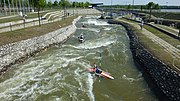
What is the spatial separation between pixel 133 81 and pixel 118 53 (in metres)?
12.3

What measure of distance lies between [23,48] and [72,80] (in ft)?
42.0

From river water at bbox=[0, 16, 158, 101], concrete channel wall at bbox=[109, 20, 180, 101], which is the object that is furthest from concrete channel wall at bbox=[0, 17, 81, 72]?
concrete channel wall at bbox=[109, 20, 180, 101]

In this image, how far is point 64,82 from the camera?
22703 millimetres

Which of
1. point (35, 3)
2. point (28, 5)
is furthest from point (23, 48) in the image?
point (28, 5)

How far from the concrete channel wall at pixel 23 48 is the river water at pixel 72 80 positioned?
1.41 m

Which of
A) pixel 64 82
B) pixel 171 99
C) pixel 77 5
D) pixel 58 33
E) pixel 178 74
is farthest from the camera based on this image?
pixel 77 5

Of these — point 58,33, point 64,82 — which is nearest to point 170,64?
point 64,82

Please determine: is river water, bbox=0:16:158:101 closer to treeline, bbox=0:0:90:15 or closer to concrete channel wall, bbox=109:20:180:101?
concrete channel wall, bbox=109:20:180:101

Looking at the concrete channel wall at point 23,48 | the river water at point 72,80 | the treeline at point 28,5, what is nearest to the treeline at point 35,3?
the treeline at point 28,5

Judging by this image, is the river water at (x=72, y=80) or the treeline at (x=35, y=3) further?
the treeline at (x=35, y=3)

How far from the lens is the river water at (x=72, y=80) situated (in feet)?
64.2

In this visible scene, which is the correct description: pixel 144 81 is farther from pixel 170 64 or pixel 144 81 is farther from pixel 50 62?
pixel 50 62

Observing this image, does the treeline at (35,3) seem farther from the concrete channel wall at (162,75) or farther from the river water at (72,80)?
the concrete channel wall at (162,75)

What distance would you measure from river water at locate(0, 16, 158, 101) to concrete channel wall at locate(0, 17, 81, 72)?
1.41m
